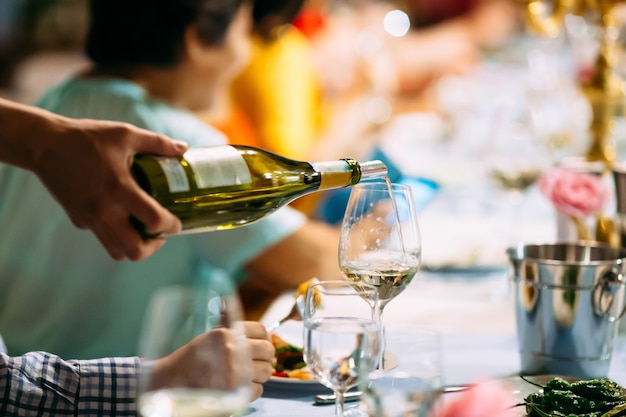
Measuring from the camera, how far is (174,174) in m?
0.86

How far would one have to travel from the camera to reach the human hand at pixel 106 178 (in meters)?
0.85

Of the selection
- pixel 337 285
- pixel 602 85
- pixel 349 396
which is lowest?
pixel 349 396

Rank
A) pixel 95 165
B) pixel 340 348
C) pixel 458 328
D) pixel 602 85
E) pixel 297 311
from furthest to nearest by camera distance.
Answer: pixel 602 85 < pixel 458 328 < pixel 297 311 < pixel 95 165 < pixel 340 348

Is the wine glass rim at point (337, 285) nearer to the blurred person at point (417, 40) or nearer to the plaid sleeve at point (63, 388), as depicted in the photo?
the plaid sleeve at point (63, 388)

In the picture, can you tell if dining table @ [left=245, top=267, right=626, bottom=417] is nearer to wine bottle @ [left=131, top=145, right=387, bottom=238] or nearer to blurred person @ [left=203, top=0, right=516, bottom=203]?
wine bottle @ [left=131, top=145, right=387, bottom=238]

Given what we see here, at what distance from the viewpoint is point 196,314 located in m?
0.63

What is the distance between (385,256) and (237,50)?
1.04m

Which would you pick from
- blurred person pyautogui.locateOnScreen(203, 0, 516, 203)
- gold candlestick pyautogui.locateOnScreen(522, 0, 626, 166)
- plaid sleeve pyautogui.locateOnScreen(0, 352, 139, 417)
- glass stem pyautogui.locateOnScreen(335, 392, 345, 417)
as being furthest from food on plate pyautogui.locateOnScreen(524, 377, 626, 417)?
blurred person pyautogui.locateOnScreen(203, 0, 516, 203)

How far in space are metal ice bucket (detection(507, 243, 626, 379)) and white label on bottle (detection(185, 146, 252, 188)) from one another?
36 cm

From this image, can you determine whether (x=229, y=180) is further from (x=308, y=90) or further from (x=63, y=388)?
(x=308, y=90)

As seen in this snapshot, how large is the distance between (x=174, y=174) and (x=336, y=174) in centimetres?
18

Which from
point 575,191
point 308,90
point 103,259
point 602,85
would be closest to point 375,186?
point 575,191

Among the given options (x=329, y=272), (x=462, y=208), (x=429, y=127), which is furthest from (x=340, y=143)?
(x=329, y=272)

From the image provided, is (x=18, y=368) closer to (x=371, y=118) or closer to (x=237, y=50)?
(x=237, y=50)
